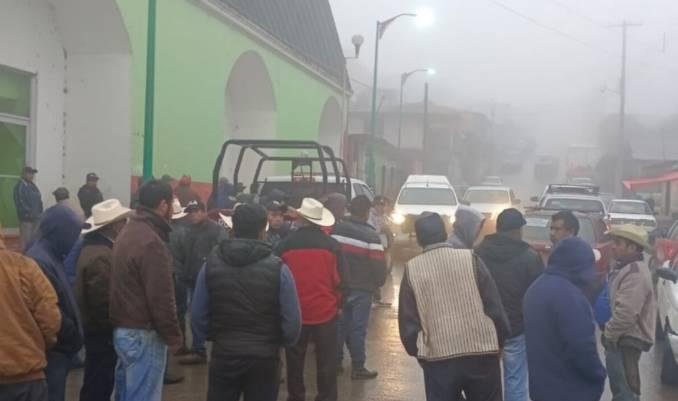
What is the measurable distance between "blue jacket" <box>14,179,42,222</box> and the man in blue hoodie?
8.65 m

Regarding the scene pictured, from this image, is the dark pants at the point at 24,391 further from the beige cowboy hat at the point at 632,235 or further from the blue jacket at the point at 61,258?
the beige cowboy hat at the point at 632,235

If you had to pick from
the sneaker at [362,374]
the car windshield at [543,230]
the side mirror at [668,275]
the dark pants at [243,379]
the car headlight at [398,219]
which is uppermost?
the car windshield at [543,230]

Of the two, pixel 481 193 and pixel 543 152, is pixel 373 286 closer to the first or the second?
pixel 481 193

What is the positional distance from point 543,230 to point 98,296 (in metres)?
8.73

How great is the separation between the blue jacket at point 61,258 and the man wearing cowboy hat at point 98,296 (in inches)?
15.0

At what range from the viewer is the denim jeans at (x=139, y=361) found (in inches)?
199

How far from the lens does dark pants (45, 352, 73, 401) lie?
4691mm

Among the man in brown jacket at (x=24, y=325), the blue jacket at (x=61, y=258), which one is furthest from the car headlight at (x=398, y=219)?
the man in brown jacket at (x=24, y=325)

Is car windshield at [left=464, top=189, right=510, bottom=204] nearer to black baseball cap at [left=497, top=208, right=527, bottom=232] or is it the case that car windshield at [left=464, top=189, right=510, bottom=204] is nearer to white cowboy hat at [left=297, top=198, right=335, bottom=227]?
white cowboy hat at [left=297, top=198, right=335, bottom=227]

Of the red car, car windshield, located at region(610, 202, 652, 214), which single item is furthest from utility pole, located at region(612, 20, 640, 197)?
the red car

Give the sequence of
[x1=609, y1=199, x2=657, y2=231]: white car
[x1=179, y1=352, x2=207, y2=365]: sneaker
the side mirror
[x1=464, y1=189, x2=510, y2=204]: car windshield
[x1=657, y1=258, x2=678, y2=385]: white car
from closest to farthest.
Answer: the side mirror
[x1=657, y1=258, x2=678, y2=385]: white car
[x1=179, y1=352, x2=207, y2=365]: sneaker
[x1=464, y1=189, x2=510, y2=204]: car windshield
[x1=609, y1=199, x2=657, y2=231]: white car

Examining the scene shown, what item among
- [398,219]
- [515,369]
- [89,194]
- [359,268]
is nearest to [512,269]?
[515,369]

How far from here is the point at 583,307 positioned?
14.7 feet

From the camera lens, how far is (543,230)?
1266 centimetres
